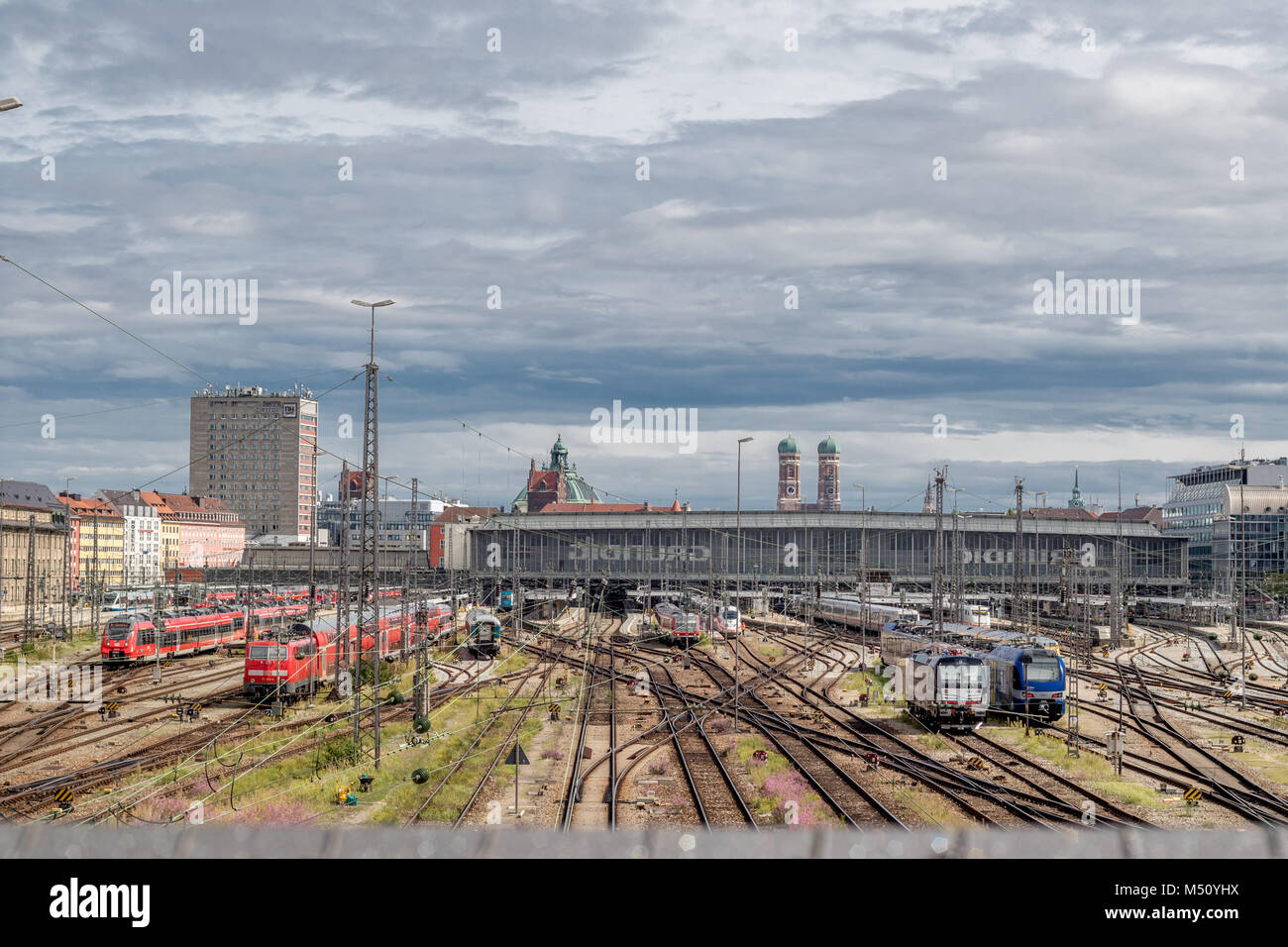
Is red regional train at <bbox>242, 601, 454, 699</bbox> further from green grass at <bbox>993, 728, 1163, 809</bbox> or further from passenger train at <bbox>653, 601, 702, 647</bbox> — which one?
passenger train at <bbox>653, 601, 702, 647</bbox>

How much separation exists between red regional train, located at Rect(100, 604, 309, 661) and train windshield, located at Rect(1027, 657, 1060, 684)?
1532 inches

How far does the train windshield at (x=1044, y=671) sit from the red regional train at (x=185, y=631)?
38907 mm

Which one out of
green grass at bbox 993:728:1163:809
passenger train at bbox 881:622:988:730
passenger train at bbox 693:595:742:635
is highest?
passenger train at bbox 881:622:988:730

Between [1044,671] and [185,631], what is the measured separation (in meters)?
50.7

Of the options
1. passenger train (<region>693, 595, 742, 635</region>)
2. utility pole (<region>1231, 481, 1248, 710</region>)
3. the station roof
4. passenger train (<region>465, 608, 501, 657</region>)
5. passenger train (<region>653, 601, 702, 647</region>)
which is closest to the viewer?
utility pole (<region>1231, 481, 1248, 710</region>)

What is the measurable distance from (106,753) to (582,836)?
36.2 metres

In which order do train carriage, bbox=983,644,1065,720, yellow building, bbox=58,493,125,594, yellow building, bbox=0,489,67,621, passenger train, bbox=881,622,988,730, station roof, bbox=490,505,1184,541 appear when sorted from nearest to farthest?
1. passenger train, bbox=881,622,988,730
2. train carriage, bbox=983,644,1065,720
3. yellow building, bbox=0,489,67,621
4. station roof, bbox=490,505,1184,541
5. yellow building, bbox=58,493,125,594

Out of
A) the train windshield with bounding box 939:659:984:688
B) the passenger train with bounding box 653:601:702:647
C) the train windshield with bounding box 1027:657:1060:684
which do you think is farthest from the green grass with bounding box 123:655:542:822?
the passenger train with bounding box 653:601:702:647

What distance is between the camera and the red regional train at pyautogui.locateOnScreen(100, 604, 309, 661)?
6097 centimetres

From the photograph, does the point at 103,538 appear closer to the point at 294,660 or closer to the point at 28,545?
A: the point at 28,545

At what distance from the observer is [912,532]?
129750 mm
